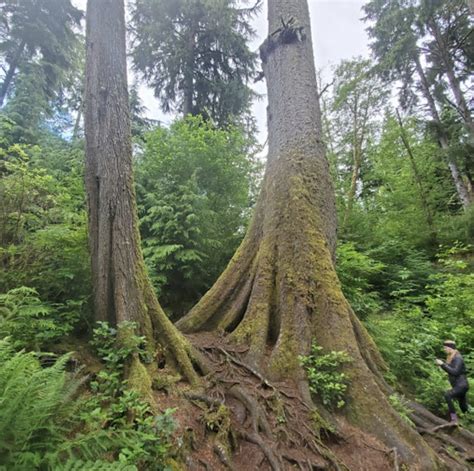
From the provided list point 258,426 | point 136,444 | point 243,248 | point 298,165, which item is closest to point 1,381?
point 136,444

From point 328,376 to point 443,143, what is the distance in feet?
38.9

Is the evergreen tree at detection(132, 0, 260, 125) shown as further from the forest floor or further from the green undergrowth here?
the green undergrowth

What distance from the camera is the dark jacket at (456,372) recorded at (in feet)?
12.9

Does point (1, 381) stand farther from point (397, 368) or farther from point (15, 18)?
point (15, 18)

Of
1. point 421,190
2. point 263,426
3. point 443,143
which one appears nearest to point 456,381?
point 263,426

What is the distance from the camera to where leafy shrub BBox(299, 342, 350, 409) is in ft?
10.7

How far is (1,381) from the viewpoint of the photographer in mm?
1696

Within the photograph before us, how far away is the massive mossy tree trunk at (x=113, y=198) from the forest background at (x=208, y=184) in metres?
0.40

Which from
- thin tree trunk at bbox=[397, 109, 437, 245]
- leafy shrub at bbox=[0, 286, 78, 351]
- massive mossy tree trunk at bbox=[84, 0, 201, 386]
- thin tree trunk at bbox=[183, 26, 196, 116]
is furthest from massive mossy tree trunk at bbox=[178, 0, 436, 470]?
thin tree trunk at bbox=[183, 26, 196, 116]

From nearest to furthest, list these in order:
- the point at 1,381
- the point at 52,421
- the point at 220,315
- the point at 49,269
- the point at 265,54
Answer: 1. the point at 1,381
2. the point at 52,421
3. the point at 49,269
4. the point at 220,315
5. the point at 265,54

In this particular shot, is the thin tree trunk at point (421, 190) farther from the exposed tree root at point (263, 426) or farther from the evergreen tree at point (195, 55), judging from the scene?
the exposed tree root at point (263, 426)

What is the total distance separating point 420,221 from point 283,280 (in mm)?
7774

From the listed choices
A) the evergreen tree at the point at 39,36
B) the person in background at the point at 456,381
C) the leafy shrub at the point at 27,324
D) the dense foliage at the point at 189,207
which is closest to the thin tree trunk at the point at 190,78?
the evergreen tree at the point at 39,36

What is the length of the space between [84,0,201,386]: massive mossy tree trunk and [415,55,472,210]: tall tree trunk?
9637 mm
